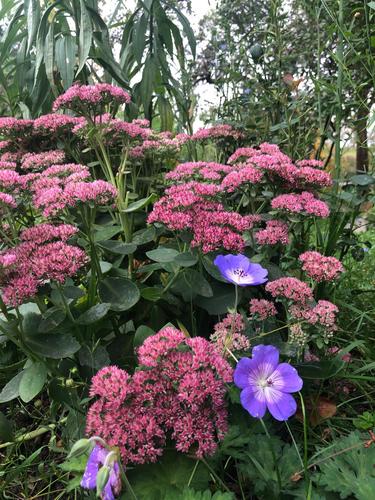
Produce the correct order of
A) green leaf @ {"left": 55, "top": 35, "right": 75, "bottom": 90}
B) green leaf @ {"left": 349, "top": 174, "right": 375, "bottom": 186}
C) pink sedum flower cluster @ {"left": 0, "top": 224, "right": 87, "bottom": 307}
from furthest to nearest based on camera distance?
green leaf @ {"left": 55, "top": 35, "right": 75, "bottom": 90} < green leaf @ {"left": 349, "top": 174, "right": 375, "bottom": 186} < pink sedum flower cluster @ {"left": 0, "top": 224, "right": 87, "bottom": 307}

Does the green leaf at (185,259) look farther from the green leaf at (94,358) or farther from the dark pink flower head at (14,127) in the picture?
the dark pink flower head at (14,127)

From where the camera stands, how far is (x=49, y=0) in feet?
9.13

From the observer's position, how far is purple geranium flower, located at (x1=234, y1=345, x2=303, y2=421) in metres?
0.95

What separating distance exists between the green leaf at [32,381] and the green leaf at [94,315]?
0.14 m

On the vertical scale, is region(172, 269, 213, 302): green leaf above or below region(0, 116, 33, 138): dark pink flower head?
below

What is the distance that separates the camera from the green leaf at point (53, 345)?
3.56 ft

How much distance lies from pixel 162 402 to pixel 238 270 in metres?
0.42

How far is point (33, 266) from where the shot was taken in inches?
41.1

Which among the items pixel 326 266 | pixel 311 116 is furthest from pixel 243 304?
pixel 311 116

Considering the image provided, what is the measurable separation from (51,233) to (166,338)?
0.43m

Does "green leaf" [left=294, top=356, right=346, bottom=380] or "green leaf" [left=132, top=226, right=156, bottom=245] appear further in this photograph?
"green leaf" [left=132, top=226, right=156, bottom=245]

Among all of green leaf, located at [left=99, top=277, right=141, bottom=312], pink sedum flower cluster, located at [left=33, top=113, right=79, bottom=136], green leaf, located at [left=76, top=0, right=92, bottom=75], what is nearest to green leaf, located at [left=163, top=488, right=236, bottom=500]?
green leaf, located at [left=99, top=277, right=141, bottom=312]

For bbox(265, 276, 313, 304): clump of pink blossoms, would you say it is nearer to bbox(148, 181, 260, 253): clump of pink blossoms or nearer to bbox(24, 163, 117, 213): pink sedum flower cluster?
bbox(148, 181, 260, 253): clump of pink blossoms

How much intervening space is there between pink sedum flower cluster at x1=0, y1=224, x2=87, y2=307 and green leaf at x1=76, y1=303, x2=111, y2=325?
0.39ft
